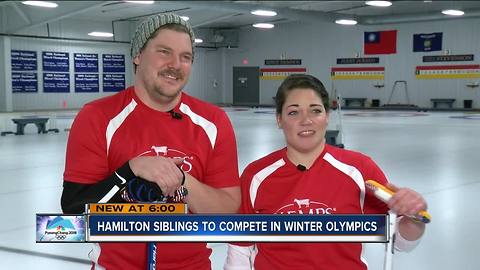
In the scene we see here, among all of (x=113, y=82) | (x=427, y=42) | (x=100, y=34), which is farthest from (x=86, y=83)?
(x=427, y=42)

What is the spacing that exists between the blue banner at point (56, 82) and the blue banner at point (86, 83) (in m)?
0.48

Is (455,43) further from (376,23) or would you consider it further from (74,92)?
(74,92)

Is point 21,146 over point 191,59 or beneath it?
beneath

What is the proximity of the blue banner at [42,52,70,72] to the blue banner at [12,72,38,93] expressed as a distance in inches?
25.6

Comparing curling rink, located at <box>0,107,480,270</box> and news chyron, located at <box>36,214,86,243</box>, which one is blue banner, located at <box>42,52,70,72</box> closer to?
curling rink, located at <box>0,107,480,270</box>

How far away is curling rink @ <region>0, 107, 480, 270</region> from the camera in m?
3.86

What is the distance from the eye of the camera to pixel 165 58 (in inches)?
61.1

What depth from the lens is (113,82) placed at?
89.8ft

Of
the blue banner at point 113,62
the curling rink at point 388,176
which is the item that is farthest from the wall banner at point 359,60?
the curling rink at point 388,176

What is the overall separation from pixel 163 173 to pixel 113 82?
2697 centimetres

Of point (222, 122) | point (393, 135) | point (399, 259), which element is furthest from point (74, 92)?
point (222, 122)

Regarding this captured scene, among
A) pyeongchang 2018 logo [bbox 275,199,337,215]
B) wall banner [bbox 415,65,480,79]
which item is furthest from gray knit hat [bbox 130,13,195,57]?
wall banner [bbox 415,65,480,79]

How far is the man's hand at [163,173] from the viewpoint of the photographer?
111cm

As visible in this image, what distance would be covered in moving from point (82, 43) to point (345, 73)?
38.5ft
